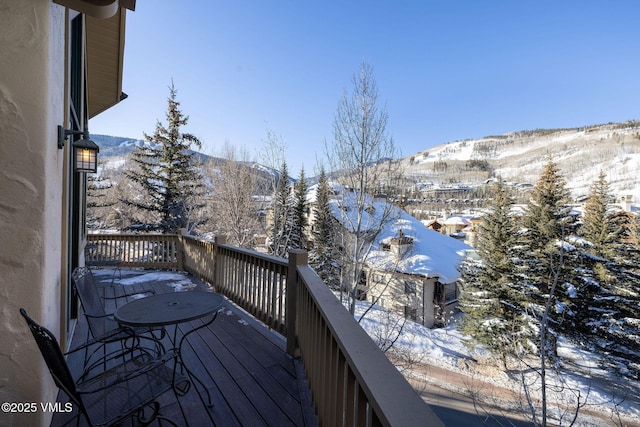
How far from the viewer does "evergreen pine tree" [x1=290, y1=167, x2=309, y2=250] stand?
21.5 m

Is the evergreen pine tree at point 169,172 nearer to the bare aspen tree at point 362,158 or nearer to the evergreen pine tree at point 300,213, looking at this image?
the evergreen pine tree at point 300,213

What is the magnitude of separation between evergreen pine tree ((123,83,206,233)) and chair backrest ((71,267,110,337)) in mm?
13084

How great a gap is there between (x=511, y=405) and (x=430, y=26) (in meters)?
20.4

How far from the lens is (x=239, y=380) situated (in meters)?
2.40

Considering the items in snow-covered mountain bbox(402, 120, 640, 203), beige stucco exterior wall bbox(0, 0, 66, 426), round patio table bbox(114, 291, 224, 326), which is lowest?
round patio table bbox(114, 291, 224, 326)

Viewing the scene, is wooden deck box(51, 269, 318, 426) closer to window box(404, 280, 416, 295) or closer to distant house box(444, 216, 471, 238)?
window box(404, 280, 416, 295)

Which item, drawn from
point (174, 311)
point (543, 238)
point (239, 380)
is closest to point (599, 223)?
point (543, 238)

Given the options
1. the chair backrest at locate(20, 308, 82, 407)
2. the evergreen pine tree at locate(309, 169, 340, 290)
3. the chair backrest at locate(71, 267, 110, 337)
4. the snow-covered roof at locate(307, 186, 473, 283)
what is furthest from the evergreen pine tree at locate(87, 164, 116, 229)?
the chair backrest at locate(20, 308, 82, 407)

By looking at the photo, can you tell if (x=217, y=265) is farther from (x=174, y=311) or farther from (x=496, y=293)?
(x=496, y=293)

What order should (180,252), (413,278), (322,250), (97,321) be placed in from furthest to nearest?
(322,250) < (413,278) < (180,252) < (97,321)

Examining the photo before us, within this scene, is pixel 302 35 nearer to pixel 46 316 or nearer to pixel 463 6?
pixel 463 6

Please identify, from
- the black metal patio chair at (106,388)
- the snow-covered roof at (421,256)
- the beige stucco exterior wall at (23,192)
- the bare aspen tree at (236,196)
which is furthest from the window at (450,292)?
the beige stucco exterior wall at (23,192)

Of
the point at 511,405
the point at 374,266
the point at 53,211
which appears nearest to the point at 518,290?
the point at 511,405

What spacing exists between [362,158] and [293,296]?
31.2 ft
